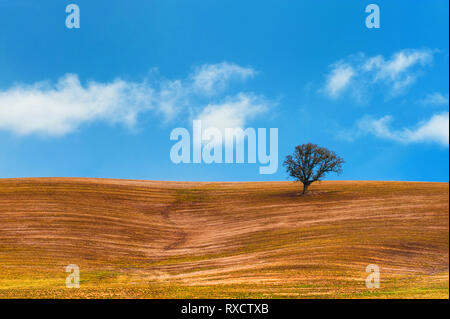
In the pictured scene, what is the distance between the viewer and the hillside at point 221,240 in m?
32.0

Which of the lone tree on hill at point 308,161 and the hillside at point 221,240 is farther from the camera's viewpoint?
the lone tree on hill at point 308,161

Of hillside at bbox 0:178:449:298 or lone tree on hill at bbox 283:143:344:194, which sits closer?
hillside at bbox 0:178:449:298

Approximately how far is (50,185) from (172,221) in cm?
2630

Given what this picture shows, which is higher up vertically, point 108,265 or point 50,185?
point 50,185

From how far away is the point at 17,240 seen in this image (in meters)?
52.4

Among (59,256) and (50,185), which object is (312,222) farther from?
(50,185)

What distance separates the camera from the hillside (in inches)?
1259

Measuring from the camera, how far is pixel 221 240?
2180 inches

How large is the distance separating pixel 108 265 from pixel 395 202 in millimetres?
41079

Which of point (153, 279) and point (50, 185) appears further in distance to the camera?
point (50, 185)
